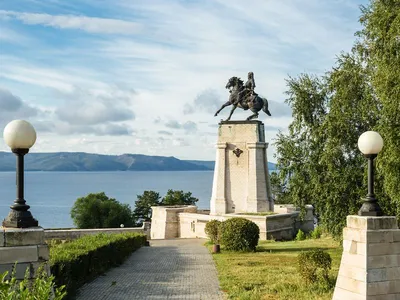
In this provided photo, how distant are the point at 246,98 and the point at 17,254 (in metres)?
24.5

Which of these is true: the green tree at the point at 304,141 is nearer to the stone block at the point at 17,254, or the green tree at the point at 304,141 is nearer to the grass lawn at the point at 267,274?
the grass lawn at the point at 267,274

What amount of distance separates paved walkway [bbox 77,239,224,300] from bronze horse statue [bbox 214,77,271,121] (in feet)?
43.0

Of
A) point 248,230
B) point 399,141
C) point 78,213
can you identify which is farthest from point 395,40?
point 78,213

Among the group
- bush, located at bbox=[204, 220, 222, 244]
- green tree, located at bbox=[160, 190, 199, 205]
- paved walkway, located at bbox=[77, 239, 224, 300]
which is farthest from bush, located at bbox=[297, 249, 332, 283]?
green tree, located at bbox=[160, 190, 199, 205]

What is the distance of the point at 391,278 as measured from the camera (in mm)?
8961

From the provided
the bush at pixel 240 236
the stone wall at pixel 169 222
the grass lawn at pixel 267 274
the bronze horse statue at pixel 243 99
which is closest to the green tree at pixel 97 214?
the stone wall at pixel 169 222

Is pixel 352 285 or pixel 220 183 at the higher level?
pixel 220 183

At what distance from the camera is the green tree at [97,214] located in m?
48.1

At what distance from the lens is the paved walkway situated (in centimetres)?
1213

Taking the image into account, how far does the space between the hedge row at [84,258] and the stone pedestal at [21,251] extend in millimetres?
3188

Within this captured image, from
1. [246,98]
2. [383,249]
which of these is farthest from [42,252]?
[246,98]

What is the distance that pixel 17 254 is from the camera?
761cm

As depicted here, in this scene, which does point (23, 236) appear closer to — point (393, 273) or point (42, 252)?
point (42, 252)

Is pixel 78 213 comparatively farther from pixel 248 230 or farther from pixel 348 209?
pixel 348 209
